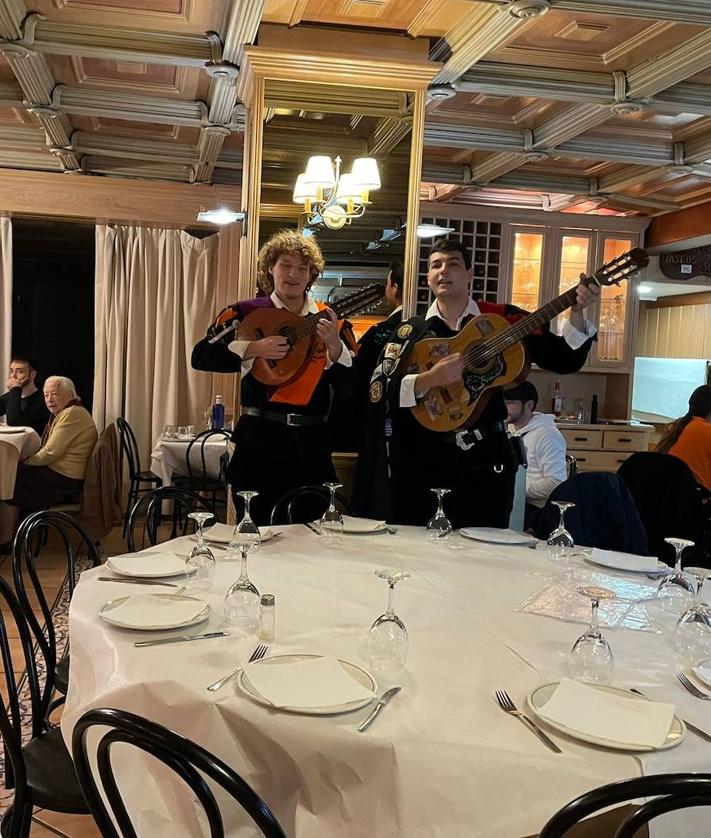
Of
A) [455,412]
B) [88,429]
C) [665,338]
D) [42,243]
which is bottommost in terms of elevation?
[88,429]

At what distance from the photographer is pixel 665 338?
8641 millimetres

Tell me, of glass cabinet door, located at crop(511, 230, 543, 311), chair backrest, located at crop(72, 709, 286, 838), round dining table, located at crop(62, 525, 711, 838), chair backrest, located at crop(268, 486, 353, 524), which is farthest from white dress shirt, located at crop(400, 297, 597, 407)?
glass cabinet door, located at crop(511, 230, 543, 311)

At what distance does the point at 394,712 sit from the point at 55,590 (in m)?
3.60

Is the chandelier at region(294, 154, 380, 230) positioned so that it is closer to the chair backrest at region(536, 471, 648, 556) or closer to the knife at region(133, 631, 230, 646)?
the chair backrest at region(536, 471, 648, 556)

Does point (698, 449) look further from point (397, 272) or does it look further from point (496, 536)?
point (496, 536)

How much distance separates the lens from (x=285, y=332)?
2.95m

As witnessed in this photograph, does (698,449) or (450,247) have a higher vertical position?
(450,247)

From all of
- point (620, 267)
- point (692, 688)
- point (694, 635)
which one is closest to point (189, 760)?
point (692, 688)

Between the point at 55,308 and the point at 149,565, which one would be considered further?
the point at 55,308

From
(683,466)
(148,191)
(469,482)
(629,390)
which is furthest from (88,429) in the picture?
(629,390)

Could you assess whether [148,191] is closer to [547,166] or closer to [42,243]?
[42,243]

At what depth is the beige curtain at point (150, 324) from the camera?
6633 millimetres

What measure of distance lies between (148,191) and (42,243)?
93.7 inches

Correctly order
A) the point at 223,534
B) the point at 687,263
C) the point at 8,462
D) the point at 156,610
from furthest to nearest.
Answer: the point at 687,263 < the point at 8,462 < the point at 223,534 < the point at 156,610
